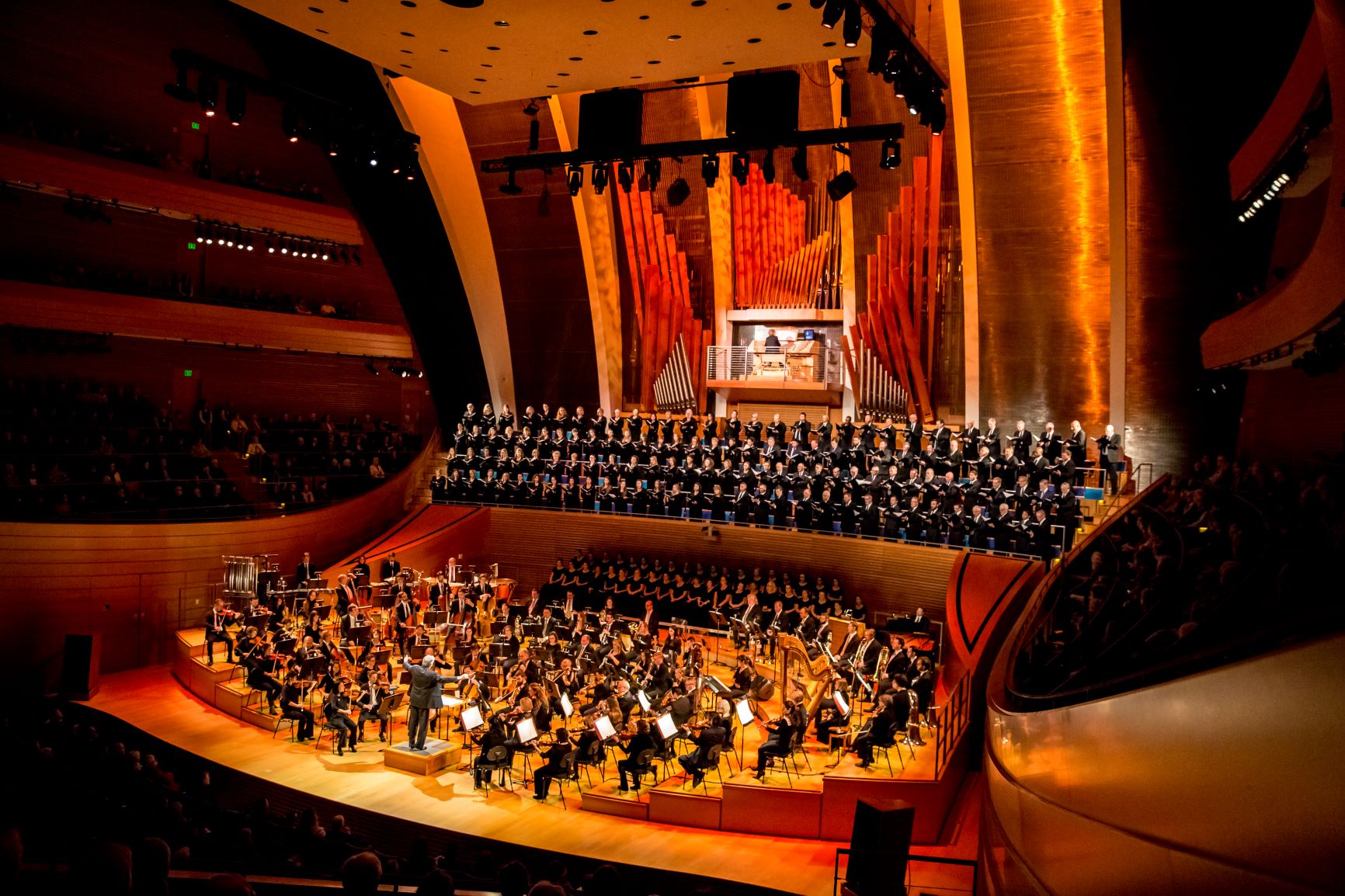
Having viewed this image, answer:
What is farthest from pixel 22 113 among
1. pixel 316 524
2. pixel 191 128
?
pixel 316 524

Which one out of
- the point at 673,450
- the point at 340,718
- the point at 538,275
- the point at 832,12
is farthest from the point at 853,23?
the point at 538,275

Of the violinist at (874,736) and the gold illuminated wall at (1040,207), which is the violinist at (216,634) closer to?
the violinist at (874,736)

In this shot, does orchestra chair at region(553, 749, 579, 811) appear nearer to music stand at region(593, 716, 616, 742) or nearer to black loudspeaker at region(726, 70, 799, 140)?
music stand at region(593, 716, 616, 742)

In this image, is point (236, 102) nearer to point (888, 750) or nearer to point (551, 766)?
point (551, 766)

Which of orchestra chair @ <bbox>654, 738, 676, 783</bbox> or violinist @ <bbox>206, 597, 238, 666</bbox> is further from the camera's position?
violinist @ <bbox>206, 597, 238, 666</bbox>

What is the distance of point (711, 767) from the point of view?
7.48 meters

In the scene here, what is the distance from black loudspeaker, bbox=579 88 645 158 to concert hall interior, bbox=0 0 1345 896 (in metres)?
0.05

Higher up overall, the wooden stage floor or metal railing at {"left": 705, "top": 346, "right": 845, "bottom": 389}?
metal railing at {"left": 705, "top": 346, "right": 845, "bottom": 389}

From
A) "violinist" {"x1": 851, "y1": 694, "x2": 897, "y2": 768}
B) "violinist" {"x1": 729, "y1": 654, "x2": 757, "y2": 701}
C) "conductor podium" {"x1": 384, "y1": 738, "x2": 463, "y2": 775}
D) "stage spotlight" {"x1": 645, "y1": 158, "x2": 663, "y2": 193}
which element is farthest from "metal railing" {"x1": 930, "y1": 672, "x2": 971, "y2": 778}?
"stage spotlight" {"x1": 645, "y1": 158, "x2": 663, "y2": 193}

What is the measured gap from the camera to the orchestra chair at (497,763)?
7691mm

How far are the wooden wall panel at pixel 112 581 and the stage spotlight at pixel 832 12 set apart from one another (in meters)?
9.38

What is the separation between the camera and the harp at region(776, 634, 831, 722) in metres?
8.12

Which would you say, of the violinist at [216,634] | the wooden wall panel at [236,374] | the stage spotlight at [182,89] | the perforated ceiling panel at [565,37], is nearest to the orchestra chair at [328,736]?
the violinist at [216,634]

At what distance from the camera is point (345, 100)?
15227 mm
